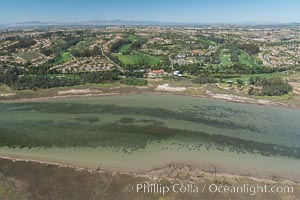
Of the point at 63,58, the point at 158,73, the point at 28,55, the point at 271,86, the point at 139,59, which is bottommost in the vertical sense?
the point at 271,86

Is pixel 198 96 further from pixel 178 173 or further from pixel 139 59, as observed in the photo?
pixel 139 59

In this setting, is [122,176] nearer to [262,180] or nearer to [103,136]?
→ [103,136]

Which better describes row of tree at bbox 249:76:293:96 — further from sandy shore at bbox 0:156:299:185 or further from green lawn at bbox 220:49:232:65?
sandy shore at bbox 0:156:299:185

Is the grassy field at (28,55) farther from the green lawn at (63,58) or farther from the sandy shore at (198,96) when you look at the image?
the sandy shore at (198,96)

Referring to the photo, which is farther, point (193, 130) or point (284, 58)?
point (284, 58)

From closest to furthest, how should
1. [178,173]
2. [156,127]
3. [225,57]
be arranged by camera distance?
[178,173] → [156,127] → [225,57]

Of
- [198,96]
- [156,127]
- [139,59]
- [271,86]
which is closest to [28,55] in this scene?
[139,59]

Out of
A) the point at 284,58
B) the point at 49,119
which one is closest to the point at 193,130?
the point at 49,119

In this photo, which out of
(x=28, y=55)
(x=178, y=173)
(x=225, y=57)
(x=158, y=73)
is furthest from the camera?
(x=225, y=57)
